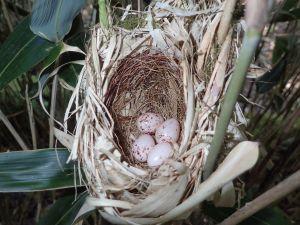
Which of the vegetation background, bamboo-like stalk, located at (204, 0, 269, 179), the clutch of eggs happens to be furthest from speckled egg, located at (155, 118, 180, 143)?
bamboo-like stalk, located at (204, 0, 269, 179)

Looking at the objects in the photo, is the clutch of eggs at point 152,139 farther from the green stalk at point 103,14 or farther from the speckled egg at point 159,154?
the green stalk at point 103,14

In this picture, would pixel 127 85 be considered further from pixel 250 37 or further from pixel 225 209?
pixel 250 37

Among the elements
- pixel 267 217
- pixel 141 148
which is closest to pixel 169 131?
pixel 141 148

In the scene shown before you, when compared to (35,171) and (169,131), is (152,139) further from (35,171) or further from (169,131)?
(35,171)

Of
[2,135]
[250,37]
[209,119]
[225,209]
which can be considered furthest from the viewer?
[2,135]

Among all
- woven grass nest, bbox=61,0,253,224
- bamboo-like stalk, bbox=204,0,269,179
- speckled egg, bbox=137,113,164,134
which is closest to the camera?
bamboo-like stalk, bbox=204,0,269,179

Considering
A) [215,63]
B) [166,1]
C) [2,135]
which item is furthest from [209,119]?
[2,135]

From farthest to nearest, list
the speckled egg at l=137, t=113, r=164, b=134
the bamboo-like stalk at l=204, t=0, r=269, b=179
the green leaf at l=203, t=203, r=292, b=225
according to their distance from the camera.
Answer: the speckled egg at l=137, t=113, r=164, b=134 → the green leaf at l=203, t=203, r=292, b=225 → the bamboo-like stalk at l=204, t=0, r=269, b=179

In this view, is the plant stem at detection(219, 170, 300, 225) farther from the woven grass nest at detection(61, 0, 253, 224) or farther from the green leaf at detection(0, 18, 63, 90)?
the green leaf at detection(0, 18, 63, 90)
